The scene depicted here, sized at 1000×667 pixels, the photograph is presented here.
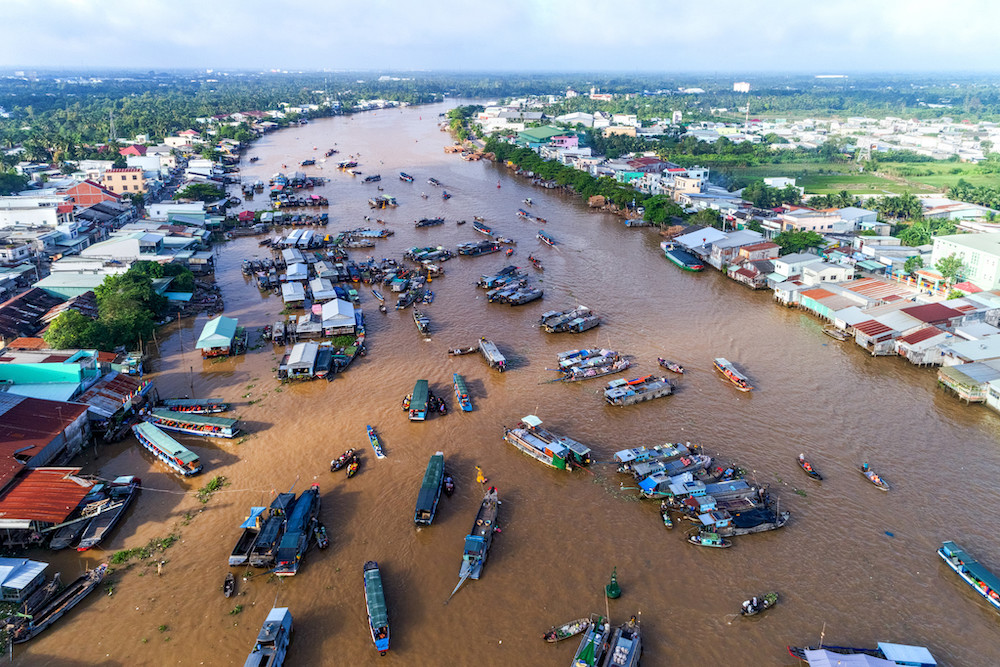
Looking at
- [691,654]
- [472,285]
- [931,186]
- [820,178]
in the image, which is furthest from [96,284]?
[931,186]

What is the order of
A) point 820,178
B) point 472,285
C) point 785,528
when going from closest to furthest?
point 785,528 → point 472,285 → point 820,178

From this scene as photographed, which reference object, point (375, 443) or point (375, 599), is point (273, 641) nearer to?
point (375, 599)

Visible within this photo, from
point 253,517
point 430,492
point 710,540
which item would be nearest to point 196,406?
point 253,517

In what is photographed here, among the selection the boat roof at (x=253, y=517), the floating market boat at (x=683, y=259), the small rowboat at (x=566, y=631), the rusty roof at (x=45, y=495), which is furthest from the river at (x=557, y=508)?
the floating market boat at (x=683, y=259)

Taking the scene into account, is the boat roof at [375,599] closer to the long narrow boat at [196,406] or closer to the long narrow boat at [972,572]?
the long narrow boat at [196,406]

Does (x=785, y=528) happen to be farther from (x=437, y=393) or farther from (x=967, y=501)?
(x=437, y=393)

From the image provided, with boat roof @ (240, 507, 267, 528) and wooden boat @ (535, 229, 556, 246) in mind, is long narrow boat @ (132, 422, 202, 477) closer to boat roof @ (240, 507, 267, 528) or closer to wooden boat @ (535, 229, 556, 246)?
boat roof @ (240, 507, 267, 528)

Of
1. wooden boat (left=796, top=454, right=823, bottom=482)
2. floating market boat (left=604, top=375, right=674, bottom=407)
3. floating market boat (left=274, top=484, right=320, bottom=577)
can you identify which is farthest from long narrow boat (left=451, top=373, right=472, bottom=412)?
wooden boat (left=796, top=454, right=823, bottom=482)
